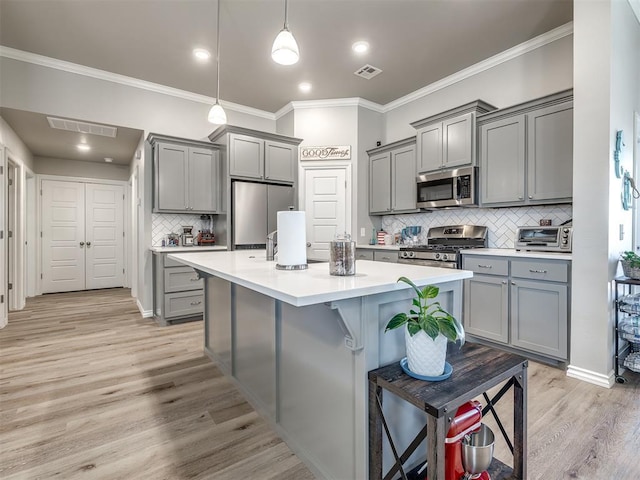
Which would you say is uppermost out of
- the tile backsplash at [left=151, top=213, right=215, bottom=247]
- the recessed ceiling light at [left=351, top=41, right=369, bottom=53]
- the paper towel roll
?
the recessed ceiling light at [left=351, top=41, right=369, bottom=53]

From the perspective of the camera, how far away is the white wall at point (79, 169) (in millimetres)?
6245

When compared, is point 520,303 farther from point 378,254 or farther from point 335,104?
point 335,104

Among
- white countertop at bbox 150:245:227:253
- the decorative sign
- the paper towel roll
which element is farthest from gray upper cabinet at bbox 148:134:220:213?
the paper towel roll

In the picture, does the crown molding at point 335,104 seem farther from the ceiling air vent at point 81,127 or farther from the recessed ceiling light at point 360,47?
the ceiling air vent at point 81,127

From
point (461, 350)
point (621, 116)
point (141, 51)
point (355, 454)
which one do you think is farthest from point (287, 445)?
point (141, 51)

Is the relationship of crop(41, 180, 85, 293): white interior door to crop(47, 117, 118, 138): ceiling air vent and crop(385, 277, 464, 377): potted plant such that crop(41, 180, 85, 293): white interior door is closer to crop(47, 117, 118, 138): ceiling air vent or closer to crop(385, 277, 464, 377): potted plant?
crop(47, 117, 118, 138): ceiling air vent

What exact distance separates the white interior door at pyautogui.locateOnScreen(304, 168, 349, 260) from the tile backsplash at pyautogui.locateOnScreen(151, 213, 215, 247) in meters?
1.65

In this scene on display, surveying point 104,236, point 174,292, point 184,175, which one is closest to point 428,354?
point 174,292

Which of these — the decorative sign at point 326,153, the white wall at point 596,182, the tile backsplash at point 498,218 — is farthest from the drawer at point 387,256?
the white wall at point 596,182

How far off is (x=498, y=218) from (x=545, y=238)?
0.78m

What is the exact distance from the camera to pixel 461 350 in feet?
4.68

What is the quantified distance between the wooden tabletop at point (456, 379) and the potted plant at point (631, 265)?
5.88ft

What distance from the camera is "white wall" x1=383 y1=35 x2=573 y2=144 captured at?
3.23 metres

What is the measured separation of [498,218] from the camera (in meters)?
3.67
